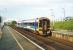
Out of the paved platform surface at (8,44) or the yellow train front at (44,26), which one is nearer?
the paved platform surface at (8,44)

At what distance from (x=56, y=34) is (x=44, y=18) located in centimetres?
661

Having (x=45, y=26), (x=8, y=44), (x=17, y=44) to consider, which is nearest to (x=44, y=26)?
(x=45, y=26)

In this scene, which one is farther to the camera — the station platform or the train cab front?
the train cab front

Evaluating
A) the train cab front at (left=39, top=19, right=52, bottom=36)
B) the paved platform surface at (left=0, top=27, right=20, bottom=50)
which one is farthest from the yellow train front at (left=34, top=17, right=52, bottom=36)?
the paved platform surface at (left=0, top=27, right=20, bottom=50)

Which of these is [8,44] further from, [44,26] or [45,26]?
[45,26]

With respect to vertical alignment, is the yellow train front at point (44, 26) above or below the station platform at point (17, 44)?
above

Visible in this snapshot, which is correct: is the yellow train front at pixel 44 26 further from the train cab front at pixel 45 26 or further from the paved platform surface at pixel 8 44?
the paved platform surface at pixel 8 44

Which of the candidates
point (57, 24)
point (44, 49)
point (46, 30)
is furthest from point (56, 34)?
point (57, 24)

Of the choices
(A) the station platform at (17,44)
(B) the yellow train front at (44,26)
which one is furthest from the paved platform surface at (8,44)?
(B) the yellow train front at (44,26)

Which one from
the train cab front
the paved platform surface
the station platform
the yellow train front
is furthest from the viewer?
the yellow train front

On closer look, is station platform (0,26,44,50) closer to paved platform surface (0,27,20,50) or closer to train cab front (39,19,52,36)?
paved platform surface (0,27,20,50)

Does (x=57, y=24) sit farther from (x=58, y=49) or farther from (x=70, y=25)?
(x=58, y=49)

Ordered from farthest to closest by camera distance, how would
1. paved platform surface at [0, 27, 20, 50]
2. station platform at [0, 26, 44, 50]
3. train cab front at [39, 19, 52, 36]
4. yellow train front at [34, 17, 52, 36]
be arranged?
yellow train front at [34, 17, 52, 36]
train cab front at [39, 19, 52, 36]
paved platform surface at [0, 27, 20, 50]
station platform at [0, 26, 44, 50]

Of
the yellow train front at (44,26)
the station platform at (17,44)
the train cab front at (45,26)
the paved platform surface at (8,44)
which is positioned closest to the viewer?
the station platform at (17,44)
